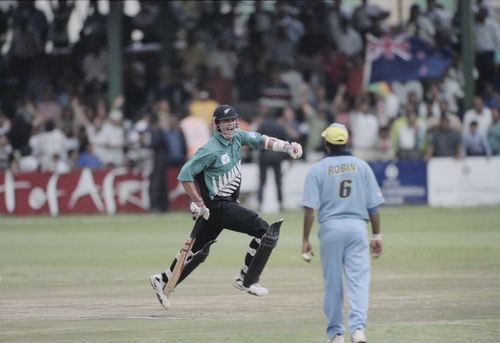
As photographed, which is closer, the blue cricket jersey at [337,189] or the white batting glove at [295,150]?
the blue cricket jersey at [337,189]

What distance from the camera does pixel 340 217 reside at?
38.1 ft

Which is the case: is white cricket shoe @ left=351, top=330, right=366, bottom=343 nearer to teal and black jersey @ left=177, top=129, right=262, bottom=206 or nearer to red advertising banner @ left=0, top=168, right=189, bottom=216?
teal and black jersey @ left=177, top=129, right=262, bottom=206

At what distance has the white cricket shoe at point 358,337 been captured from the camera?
36.7ft

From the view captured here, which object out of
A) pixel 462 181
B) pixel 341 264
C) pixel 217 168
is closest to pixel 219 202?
pixel 217 168

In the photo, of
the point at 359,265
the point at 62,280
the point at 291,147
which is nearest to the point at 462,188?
the point at 62,280

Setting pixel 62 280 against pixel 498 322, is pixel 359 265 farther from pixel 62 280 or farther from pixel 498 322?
pixel 62 280

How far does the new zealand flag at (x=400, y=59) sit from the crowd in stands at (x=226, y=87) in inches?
18.2

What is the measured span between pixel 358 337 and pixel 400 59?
2357cm

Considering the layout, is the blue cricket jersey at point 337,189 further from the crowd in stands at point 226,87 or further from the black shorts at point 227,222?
the crowd in stands at point 226,87

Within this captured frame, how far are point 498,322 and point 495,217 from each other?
50.9 ft

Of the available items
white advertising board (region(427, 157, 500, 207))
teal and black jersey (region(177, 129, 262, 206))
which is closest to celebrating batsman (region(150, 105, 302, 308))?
teal and black jersey (region(177, 129, 262, 206))

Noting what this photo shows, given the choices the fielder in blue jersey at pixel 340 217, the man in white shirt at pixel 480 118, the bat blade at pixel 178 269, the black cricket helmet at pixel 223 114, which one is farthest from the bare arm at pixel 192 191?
the man in white shirt at pixel 480 118

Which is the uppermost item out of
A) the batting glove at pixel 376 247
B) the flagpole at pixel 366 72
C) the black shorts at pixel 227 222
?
the batting glove at pixel 376 247

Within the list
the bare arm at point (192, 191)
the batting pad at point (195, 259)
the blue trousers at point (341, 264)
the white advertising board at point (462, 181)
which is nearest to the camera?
the blue trousers at point (341, 264)
